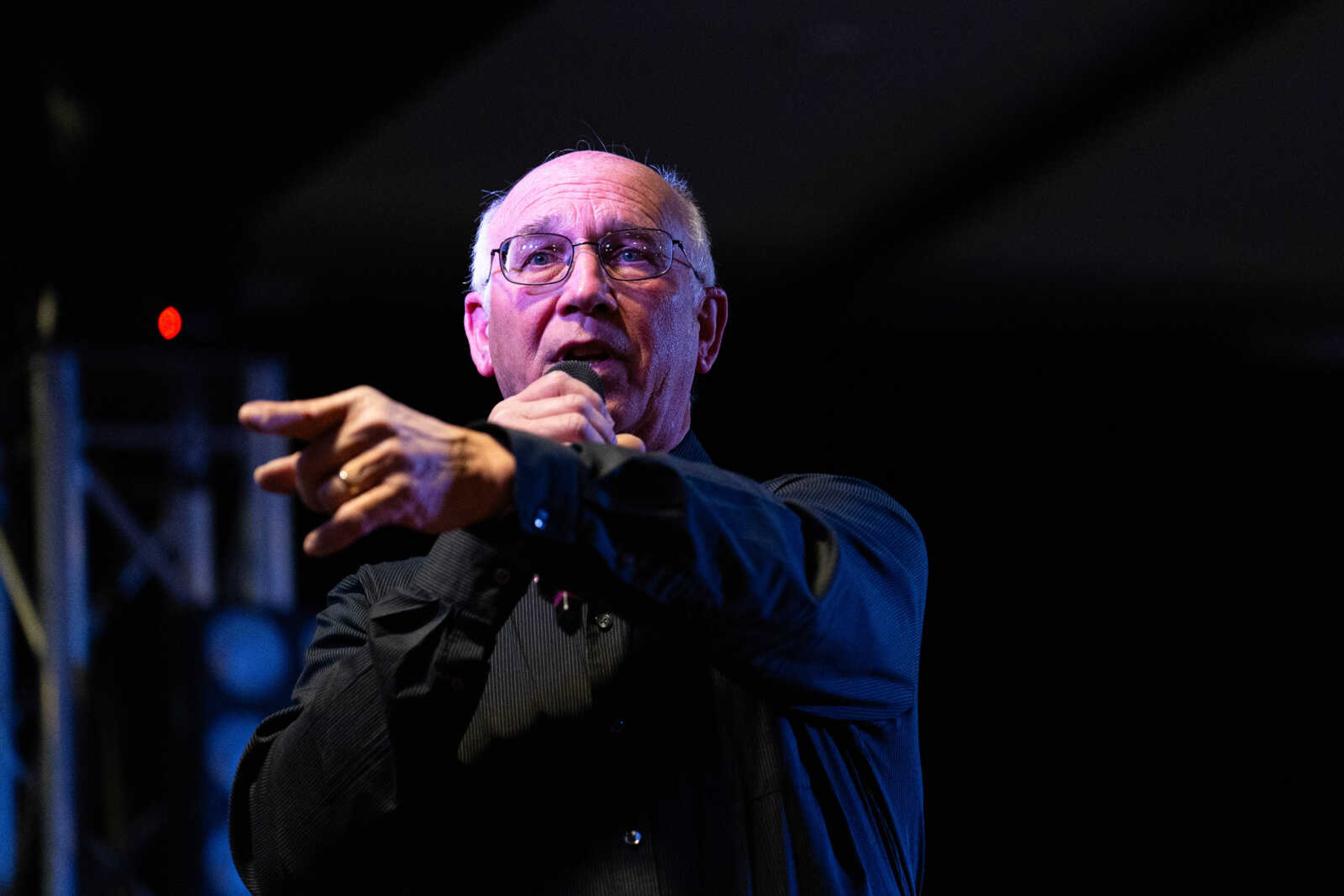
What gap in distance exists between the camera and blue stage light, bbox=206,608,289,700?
13.2 ft

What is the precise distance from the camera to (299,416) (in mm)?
1037

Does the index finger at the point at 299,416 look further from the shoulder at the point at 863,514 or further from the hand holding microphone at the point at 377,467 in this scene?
the shoulder at the point at 863,514

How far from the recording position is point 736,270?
5.51 m

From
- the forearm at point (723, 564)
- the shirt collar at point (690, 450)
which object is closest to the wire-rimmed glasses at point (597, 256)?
the shirt collar at point (690, 450)

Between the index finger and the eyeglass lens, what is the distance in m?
0.80

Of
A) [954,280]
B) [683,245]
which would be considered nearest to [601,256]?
[683,245]

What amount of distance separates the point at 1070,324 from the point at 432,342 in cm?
258

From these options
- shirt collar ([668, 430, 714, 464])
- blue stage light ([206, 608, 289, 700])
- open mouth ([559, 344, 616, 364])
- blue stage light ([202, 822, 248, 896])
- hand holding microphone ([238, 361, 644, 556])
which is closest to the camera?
hand holding microphone ([238, 361, 644, 556])

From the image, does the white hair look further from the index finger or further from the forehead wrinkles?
the index finger

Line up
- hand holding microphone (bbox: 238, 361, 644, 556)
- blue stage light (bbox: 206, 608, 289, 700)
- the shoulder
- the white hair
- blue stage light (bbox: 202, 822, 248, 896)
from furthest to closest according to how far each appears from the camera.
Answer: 1. blue stage light (bbox: 206, 608, 289, 700)
2. blue stage light (bbox: 202, 822, 248, 896)
3. the white hair
4. the shoulder
5. hand holding microphone (bbox: 238, 361, 644, 556)

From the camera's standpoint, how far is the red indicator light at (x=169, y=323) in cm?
432

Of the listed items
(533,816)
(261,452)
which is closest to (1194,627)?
(261,452)

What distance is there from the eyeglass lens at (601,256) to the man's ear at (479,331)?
0.17m

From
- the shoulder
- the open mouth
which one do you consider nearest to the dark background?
the open mouth
